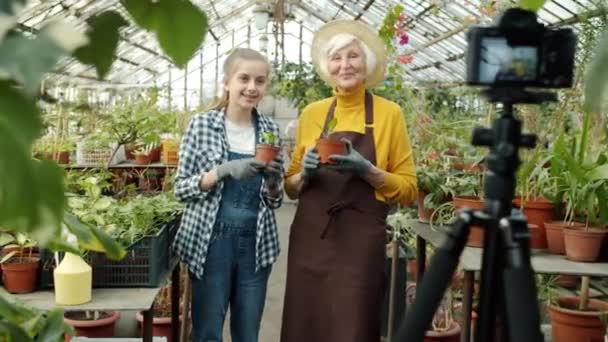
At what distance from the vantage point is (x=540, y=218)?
2.20m

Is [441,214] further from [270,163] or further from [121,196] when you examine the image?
[121,196]

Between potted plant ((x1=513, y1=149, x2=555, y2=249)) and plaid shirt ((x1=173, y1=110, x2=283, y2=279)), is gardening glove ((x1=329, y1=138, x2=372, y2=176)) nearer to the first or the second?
plaid shirt ((x1=173, y1=110, x2=283, y2=279))

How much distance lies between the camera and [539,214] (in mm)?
2199

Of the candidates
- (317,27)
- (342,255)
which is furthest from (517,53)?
(317,27)

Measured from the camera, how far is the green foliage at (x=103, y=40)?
1.10 feet

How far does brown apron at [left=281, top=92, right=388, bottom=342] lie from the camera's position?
1.96m

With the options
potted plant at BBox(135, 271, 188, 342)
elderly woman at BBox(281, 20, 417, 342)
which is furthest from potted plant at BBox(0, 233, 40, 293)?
potted plant at BBox(135, 271, 188, 342)

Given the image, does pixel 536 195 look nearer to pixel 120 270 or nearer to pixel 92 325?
pixel 120 270

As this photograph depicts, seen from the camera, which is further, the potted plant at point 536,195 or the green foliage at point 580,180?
the potted plant at point 536,195

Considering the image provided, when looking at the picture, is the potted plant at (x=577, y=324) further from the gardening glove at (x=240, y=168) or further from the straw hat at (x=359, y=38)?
the gardening glove at (x=240, y=168)

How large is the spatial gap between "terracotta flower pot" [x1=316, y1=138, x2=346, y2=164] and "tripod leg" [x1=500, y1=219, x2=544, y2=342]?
3.86ft

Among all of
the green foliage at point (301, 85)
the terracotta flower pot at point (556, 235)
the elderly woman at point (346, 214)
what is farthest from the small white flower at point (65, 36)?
the green foliage at point (301, 85)

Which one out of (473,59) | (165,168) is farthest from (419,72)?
(473,59)

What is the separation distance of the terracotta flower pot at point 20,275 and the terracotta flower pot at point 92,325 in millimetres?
768
